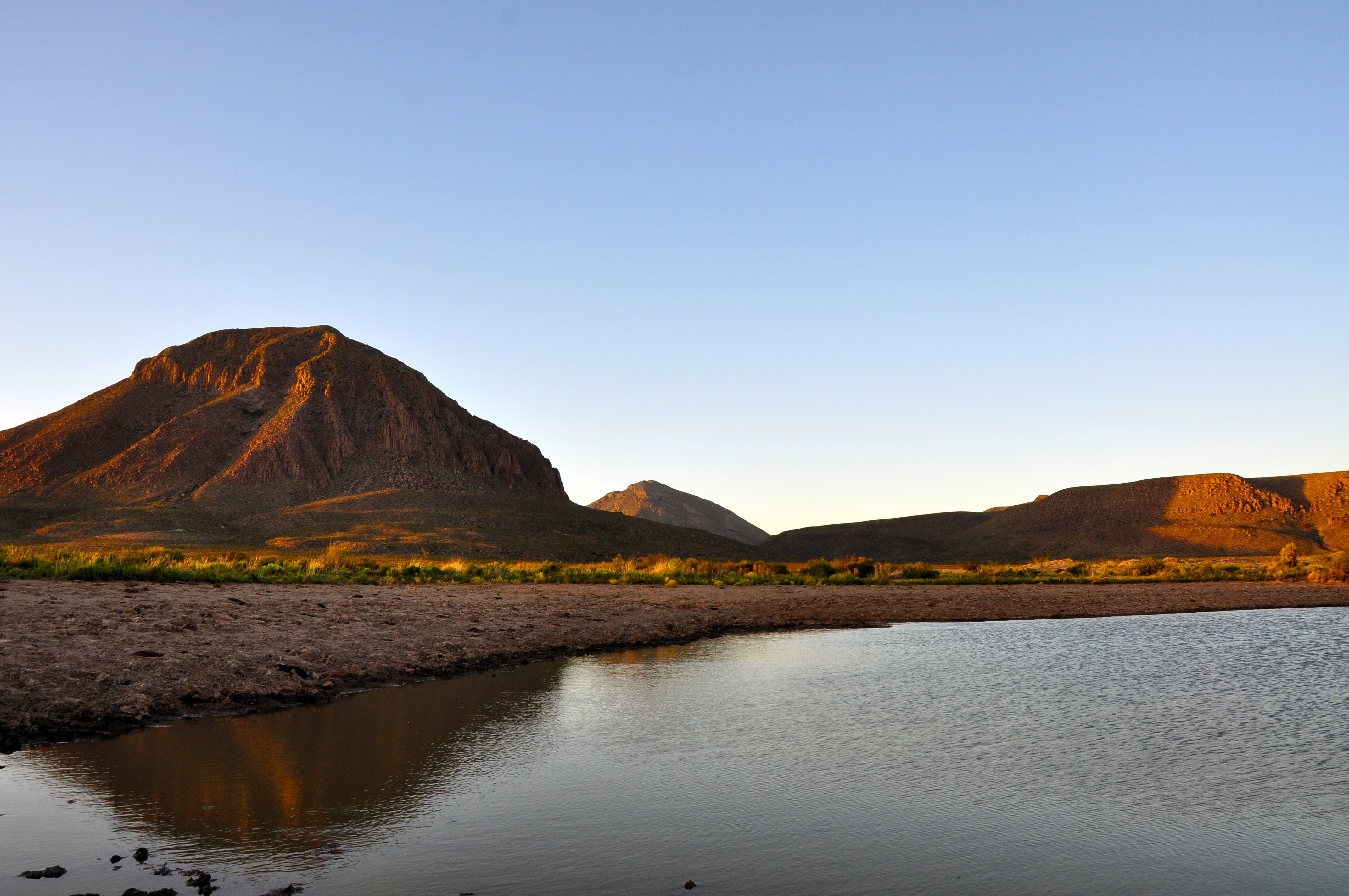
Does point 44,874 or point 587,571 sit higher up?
point 587,571

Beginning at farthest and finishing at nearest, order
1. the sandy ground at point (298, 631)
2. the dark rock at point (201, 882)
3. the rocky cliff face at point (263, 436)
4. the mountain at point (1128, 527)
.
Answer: the mountain at point (1128, 527) < the rocky cliff face at point (263, 436) < the sandy ground at point (298, 631) < the dark rock at point (201, 882)

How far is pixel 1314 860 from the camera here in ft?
20.3

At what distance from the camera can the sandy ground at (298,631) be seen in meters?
11.0

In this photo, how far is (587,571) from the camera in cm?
4106

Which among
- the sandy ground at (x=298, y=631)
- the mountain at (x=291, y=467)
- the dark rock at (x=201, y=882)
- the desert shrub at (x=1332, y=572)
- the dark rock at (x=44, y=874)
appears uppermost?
the mountain at (x=291, y=467)

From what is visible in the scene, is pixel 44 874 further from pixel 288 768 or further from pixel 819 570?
pixel 819 570

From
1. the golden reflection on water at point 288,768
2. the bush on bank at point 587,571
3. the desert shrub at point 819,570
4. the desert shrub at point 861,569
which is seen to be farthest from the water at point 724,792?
the desert shrub at point 861,569

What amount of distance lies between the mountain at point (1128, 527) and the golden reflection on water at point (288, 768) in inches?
4175

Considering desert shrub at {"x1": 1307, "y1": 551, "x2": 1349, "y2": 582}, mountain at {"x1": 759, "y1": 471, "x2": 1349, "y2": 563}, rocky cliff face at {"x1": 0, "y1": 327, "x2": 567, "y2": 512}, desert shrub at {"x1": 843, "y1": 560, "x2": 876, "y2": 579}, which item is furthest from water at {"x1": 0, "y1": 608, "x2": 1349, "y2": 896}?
mountain at {"x1": 759, "y1": 471, "x2": 1349, "y2": 563}

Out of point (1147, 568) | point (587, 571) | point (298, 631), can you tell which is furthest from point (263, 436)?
point (298, 631)

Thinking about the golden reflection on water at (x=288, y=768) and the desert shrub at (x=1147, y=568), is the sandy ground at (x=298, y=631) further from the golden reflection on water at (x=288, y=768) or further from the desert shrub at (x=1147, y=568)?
the desert shrub at (x=1147, y=568)

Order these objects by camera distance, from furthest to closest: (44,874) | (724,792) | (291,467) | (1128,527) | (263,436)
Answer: (1128,527), (263,436), (291,467), (724,792), (44,874)

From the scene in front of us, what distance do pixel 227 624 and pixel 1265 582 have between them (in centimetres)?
4871

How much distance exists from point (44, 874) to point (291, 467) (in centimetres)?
11245
